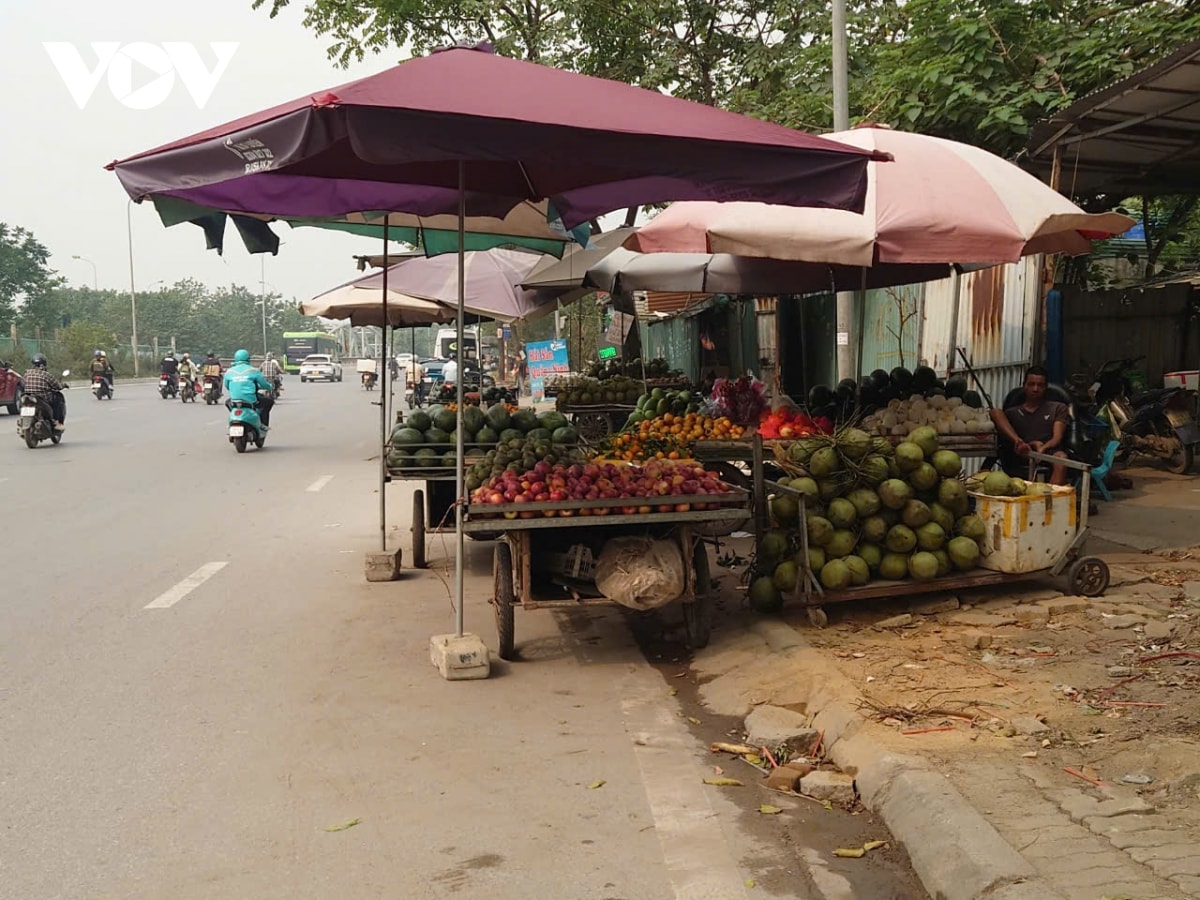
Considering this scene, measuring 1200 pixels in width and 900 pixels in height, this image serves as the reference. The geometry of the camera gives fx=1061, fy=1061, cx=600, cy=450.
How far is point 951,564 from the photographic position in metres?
6.27

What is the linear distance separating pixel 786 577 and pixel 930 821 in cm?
261

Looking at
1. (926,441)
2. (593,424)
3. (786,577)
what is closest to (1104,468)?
(926,441)

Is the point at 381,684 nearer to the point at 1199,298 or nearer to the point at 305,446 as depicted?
the point at 1199,298

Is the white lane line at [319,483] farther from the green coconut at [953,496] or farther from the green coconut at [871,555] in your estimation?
the green coconut at [953,496]

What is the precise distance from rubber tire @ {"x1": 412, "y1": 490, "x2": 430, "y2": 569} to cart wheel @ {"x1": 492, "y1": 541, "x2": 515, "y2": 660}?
242 centimetres

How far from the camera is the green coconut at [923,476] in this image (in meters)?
6.27

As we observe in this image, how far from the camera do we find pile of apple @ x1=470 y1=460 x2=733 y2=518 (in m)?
5.66

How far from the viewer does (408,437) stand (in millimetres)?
7910

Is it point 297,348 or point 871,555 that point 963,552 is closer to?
point 871,555

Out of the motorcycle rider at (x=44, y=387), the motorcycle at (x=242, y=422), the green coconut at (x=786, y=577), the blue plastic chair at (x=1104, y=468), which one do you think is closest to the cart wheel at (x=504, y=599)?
the green coconut at (x=786, y=577)

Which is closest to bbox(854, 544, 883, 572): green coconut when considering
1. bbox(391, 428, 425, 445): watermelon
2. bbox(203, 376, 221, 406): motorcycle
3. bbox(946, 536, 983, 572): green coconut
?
bbox(946, 536, 983, 572): green coconut

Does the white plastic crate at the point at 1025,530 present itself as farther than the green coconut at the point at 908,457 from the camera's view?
No

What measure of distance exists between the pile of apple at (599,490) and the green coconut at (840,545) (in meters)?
0.74

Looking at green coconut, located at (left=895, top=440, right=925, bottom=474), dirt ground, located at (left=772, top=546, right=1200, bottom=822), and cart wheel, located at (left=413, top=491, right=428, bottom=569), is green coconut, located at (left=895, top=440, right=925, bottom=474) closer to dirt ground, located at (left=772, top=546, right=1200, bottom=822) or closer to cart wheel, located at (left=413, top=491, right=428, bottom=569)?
dirt ground, located at (left=772, top=546, right=1200, bottom=822)
